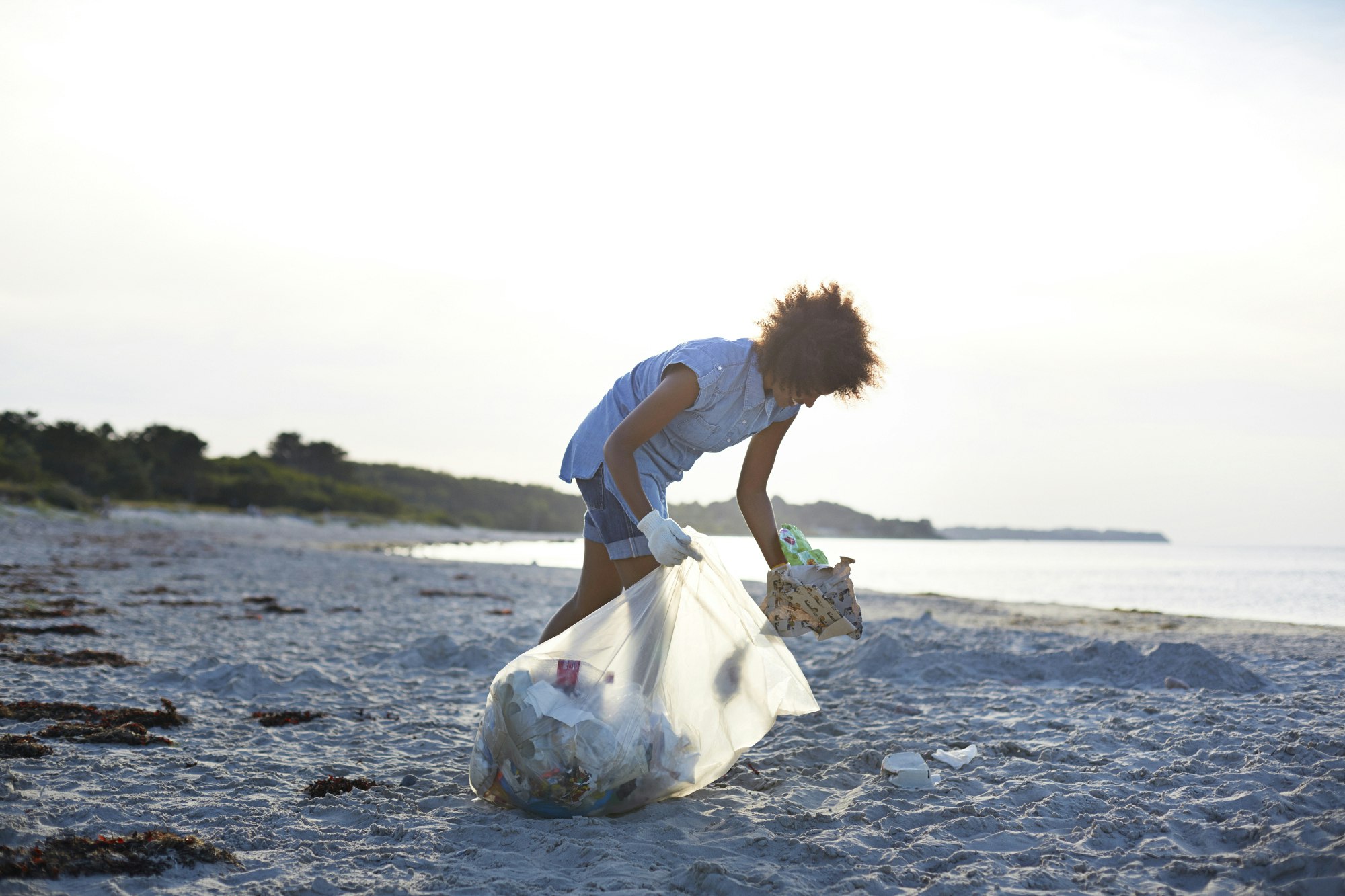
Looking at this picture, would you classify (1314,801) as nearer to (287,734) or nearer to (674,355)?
(674,355)

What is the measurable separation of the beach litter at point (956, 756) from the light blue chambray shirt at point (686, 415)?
4.65 ft

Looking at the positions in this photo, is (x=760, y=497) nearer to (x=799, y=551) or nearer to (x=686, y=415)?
(x=799, y=551)

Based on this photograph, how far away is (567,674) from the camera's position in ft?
7.80

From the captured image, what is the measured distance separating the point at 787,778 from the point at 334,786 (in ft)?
5.08

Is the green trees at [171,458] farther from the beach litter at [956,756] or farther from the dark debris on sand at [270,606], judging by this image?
the beach litter at [956,756]

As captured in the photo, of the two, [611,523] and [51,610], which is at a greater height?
[611,523]

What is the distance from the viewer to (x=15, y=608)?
21.5 ft

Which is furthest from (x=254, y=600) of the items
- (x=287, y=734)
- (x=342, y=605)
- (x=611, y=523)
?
(x=611, y=523)

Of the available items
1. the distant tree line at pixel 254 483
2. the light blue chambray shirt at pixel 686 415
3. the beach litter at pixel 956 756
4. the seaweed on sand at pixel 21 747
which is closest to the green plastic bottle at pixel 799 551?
the light blue chambray shirt at pixel 686 415

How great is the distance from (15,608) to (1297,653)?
9.62m

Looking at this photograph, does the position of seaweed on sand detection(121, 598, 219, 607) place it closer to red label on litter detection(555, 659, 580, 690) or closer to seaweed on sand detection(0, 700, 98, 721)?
seaweed on sand detection(0, 700, 98, 721)

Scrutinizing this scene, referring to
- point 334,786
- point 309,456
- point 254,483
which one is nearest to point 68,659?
point 334,786

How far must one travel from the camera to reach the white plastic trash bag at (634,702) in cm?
233

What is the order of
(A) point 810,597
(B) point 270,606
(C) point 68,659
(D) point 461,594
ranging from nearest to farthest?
(A) point 810,597 → (C) point 68,659 → (B) point 270,606 → (D) point 461,594
